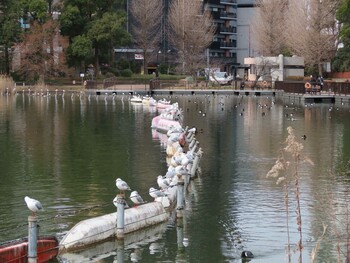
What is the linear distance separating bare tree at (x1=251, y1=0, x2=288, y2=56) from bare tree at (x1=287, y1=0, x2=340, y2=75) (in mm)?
8027

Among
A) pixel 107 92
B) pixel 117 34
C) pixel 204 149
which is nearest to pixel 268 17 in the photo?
pixel 117 34

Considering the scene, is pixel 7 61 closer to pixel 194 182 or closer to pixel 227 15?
pixel 227 15

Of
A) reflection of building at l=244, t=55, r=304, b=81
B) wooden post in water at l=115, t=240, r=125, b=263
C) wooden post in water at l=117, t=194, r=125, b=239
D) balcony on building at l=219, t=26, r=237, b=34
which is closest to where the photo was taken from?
wooden post in water at l=115, t=240, r=125, b=263

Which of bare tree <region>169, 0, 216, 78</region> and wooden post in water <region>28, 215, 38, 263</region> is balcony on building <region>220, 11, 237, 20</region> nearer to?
bare tree <region>169, 0, 216, 78</region>

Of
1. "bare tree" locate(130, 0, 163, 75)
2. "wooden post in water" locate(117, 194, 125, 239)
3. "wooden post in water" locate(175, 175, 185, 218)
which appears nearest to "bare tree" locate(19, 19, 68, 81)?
"bare tree" locate(130, 0, 163, 75)

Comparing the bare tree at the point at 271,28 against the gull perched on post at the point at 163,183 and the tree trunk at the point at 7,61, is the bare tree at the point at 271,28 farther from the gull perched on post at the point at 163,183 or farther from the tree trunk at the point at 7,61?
the gull perched on post at the point at 163,183

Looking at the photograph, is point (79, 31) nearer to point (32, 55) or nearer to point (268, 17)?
point (32, 55)

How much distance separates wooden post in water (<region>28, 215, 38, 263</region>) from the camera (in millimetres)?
11812

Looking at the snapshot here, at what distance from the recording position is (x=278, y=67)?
79.6 meters

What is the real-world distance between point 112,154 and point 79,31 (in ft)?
185

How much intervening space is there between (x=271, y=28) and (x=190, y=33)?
30.3 ft

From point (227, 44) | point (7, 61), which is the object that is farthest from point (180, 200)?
point (227, 44)

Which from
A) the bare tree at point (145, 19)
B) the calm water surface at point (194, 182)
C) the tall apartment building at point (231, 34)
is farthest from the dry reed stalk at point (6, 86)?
the tall apartment building at point (231, 34)

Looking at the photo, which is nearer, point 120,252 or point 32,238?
point 32,238
